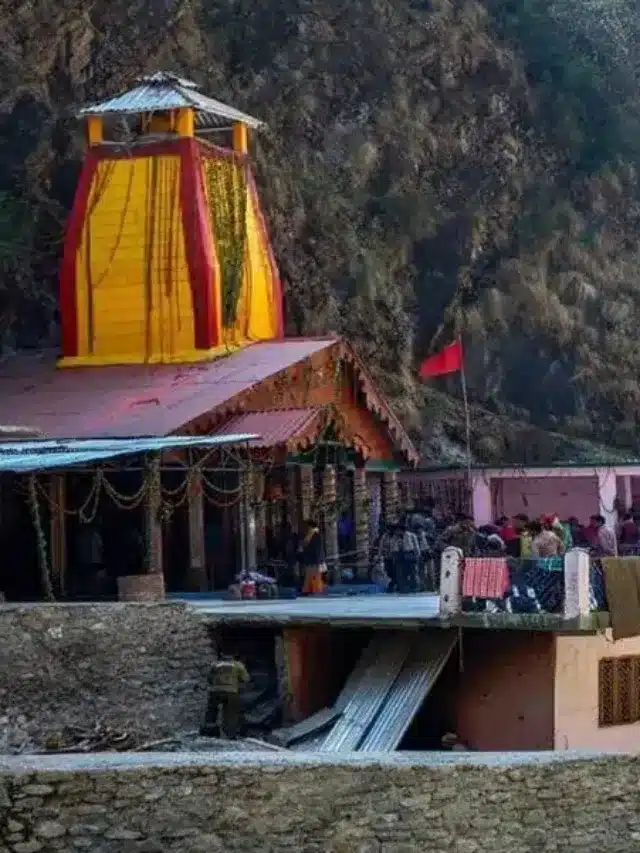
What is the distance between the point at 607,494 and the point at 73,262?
1171cm

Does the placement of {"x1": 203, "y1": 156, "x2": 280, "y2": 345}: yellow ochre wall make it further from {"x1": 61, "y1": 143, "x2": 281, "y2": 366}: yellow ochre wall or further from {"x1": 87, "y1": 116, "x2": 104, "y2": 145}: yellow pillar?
{"x1": 87, "y1": 116, "x2": 104, "y2": 145}: yellow pillar

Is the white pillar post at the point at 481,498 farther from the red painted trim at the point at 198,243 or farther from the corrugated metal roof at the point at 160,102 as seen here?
the corrugated metal roof at the point at 160,102

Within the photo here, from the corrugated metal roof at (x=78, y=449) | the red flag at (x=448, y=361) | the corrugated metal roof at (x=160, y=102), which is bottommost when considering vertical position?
the corrugated metal roof at (x=78, y=449)

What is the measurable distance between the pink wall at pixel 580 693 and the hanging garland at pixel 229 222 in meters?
11.9

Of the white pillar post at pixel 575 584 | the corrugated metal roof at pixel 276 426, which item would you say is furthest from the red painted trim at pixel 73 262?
the white pillar post at pixel 575 584

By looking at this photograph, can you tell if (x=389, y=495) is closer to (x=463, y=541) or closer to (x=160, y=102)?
(x=463, y=541)

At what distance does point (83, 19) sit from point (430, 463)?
1287 centimetres

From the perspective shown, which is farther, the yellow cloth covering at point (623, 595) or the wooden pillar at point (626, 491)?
the wooden pillar at point (626, 491)

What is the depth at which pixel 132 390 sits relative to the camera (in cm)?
2759

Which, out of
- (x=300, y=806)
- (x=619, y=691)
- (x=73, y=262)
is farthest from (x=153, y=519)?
(x=300, y=806)

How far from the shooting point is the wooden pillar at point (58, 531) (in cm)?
2453

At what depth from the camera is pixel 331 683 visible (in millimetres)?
20719

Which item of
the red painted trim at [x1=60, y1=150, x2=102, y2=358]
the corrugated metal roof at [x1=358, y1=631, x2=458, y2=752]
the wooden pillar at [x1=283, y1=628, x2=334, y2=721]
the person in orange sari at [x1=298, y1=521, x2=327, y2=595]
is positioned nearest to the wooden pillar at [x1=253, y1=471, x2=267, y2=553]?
the person in orange sari at [x1=298, y1=521, x2=327, y2=595]

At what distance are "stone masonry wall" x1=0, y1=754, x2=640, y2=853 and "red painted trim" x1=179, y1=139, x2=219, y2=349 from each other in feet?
51.5
